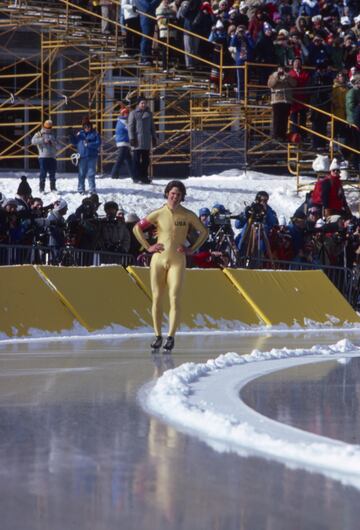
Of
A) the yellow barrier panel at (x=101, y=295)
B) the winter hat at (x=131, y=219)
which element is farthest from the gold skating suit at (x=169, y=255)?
the winter hat at (x=131, y=219)

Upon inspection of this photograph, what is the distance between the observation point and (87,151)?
32.3m

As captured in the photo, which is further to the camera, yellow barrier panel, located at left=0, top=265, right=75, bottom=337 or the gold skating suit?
yellow barrier panel, located at left=0, top=265, right=75, bottom=337

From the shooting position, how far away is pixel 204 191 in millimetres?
34656

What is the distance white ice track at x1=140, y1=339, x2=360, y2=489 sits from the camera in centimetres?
752

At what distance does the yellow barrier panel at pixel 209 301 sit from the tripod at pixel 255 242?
2468mm

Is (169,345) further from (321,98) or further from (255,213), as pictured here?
(321,98)

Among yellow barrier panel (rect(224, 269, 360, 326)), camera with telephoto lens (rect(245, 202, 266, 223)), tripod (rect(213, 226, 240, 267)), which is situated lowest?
yellow barrier panel (rect(224, 269, 360, 326))

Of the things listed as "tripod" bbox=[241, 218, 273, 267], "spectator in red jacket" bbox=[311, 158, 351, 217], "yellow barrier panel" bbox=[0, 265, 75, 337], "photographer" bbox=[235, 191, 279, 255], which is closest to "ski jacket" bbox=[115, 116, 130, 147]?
"spectator in red jacket" bbox=[311, 158, 351, 217]

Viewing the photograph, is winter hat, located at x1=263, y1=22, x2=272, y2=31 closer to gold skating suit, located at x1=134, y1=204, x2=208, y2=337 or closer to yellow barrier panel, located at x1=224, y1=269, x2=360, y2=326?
yellow barrier panel, located at x1=224, y1=269, x2=360, y2=326

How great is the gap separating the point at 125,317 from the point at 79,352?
190 inches

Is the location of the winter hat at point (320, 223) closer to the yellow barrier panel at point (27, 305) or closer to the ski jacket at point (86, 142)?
the ski jacket at point (86, 142)

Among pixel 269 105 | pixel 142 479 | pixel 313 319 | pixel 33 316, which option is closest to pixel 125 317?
pixel 33 316

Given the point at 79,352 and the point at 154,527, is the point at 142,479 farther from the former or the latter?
the point at 79,352

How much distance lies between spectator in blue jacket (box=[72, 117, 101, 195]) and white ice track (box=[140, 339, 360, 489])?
17896 mm
